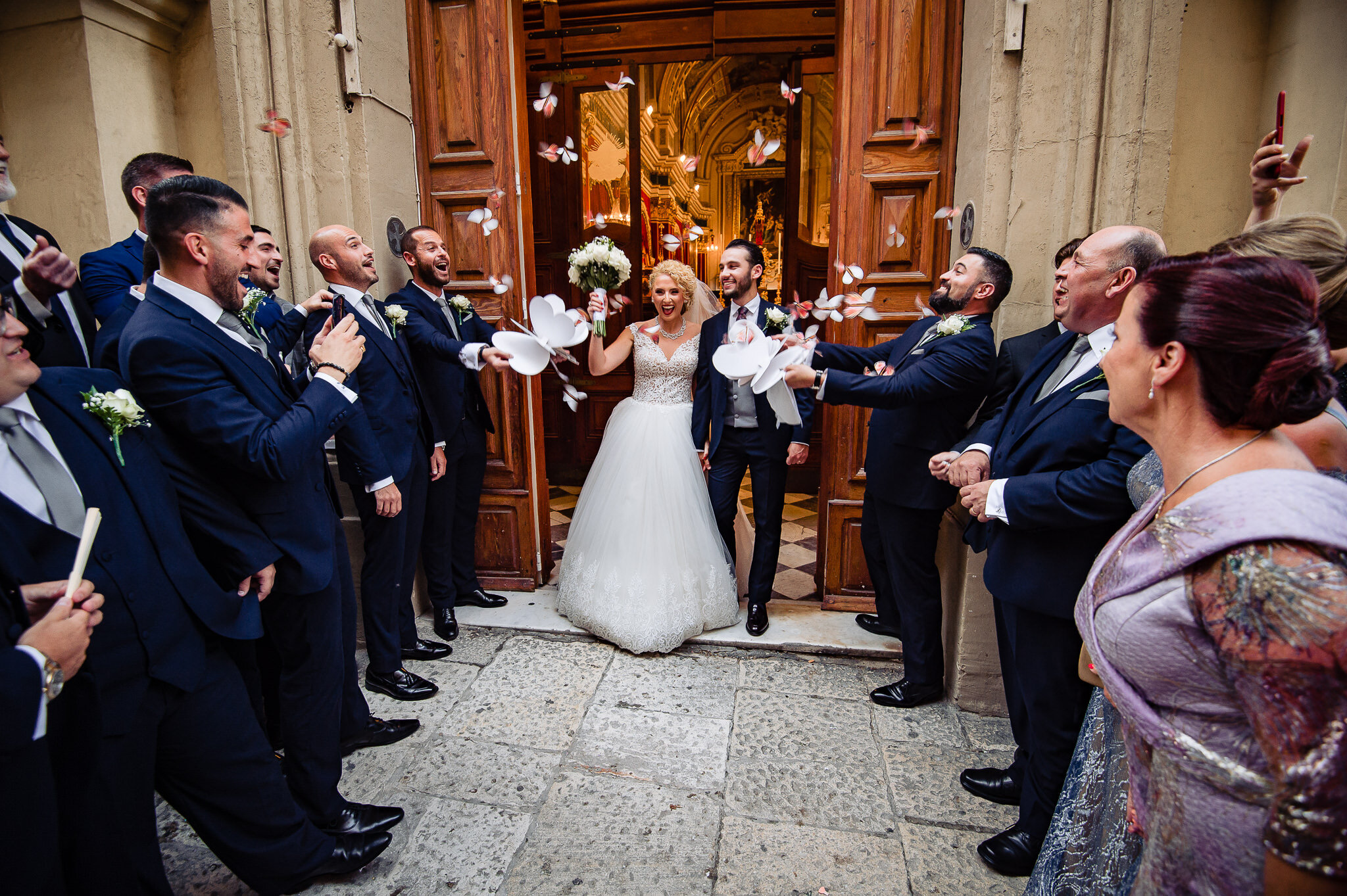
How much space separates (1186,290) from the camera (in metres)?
1.07

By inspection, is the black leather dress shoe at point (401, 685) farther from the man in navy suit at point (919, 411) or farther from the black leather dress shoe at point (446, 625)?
the man in navy suit at point (919, 411)

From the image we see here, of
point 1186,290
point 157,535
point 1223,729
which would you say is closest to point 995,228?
point 1186,290

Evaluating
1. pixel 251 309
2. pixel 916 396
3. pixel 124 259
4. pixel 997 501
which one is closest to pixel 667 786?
pixel 997 501

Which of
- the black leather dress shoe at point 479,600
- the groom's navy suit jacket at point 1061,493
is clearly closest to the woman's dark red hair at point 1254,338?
the groom's navy suit jacket at point 1061,493

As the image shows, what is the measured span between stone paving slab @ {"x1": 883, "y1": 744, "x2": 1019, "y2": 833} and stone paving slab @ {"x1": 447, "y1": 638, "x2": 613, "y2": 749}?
1.32 m

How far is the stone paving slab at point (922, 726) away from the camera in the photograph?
8.75 ft

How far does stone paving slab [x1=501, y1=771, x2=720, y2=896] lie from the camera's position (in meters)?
1.97

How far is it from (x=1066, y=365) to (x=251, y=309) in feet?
9.44

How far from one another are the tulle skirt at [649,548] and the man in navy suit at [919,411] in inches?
36.4

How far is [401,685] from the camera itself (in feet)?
9.77

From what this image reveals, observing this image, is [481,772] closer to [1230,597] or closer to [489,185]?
[1230,597]

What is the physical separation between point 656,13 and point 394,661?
5.32m

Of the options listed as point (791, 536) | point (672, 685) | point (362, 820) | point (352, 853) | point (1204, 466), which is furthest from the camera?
point (791, 536)

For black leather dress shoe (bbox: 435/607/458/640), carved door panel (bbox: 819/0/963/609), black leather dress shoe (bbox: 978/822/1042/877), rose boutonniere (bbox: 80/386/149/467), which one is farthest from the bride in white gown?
rose boutonniere (bbox: 80/386/149/467)
